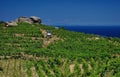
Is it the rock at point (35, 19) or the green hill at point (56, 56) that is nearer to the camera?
the green hill at point (56, 56)

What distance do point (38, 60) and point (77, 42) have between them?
64.4 feet

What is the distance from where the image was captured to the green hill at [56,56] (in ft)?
148

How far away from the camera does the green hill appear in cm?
4509

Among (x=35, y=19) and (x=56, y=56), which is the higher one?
(x=35, y=19)

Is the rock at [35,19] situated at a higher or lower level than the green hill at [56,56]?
higher

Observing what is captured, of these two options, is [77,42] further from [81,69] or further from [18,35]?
[81,69]

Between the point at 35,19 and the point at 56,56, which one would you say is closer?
the point at 56,56

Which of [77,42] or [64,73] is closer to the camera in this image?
[64,73]

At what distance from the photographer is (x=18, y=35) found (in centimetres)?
8050

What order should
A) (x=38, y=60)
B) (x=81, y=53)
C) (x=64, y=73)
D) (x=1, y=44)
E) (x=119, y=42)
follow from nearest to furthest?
(x=64, y=73)
(x=38, y=60)
(x=81, y=53)
(x=1, y=44)
(x=119, y=42)

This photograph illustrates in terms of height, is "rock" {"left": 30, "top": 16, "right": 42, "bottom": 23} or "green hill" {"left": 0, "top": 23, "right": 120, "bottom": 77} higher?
"rock" {"left": 30, "top": 16, "right": 42, "bottom": 23}

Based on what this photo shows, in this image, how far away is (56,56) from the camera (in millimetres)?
56719

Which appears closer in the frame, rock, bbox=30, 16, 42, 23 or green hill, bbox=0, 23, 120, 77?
green hill, bbox=0, 23, 120, 77

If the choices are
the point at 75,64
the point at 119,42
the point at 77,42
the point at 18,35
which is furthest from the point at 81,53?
the point at 18,35
